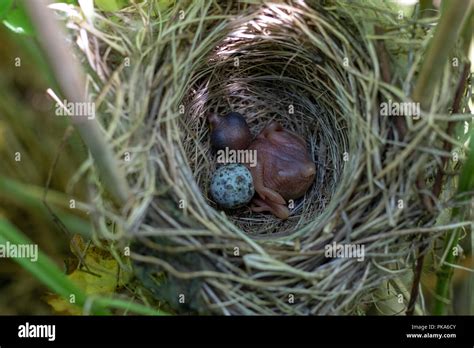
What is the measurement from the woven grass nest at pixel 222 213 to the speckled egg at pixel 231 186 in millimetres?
246

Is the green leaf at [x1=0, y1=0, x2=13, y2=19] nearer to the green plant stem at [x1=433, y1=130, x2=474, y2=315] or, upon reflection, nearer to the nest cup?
the nest cup

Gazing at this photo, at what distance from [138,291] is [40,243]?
0.65 metres

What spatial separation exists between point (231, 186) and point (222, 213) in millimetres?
264

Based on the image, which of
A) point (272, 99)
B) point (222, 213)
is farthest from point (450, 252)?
point (272, 99)

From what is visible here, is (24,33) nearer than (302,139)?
Yes

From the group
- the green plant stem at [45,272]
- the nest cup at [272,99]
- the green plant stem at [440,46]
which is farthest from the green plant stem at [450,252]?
the green plant stem at [45,272]

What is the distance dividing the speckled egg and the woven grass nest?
0.81ft

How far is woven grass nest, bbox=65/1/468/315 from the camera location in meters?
1.19

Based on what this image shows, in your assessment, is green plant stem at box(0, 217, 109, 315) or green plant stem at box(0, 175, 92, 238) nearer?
green plant stem at box(0, 217, 109, 315)

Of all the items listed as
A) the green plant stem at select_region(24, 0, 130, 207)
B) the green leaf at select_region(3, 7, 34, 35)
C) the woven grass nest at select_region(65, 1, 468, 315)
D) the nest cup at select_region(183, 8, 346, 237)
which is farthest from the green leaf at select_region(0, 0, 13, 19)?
the nest cup at select_region(183, 8, 346, 237)

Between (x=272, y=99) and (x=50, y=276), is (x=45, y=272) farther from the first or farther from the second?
(x=272, y=99)
